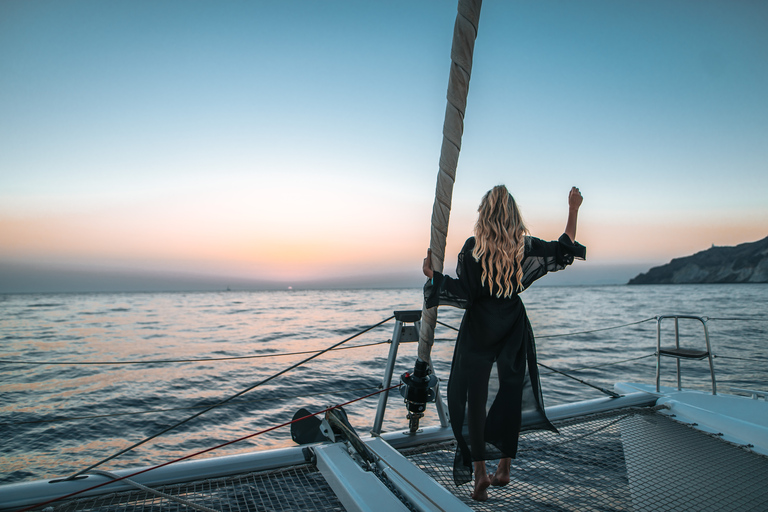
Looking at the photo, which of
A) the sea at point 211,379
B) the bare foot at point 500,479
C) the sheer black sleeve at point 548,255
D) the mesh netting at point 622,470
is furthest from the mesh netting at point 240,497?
the sheer black sleeve at point 548,255

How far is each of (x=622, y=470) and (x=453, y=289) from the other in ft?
5.75

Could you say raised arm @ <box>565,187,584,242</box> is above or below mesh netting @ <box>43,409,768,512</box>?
above

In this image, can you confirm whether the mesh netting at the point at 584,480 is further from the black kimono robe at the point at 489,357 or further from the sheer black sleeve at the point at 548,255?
the sheer black sleeve at the point at 548,255

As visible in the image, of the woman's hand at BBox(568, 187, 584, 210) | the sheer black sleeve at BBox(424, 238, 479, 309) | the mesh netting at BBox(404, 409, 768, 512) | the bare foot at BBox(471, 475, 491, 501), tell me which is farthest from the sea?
the woman's hand at BBox(568, 187, 584, 210)

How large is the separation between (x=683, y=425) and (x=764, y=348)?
36.3 ft

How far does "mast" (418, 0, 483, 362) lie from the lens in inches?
74.0

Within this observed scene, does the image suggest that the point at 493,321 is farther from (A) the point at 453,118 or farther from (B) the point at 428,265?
(A) the point at 453,118

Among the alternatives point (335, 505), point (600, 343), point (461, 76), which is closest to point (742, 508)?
point (335, 505)

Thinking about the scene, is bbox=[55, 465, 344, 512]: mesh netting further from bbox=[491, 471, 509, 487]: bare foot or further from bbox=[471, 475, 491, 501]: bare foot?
bbox=[491, 471, 509, 487]: bare foot

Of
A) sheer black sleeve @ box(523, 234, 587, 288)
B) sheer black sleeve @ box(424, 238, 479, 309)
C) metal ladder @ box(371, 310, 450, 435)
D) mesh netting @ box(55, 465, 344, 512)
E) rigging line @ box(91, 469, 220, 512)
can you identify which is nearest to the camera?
rigging line @ box(91, 469, 220, 512)

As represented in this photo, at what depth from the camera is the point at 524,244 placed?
2.35 metres

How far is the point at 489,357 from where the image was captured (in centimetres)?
233

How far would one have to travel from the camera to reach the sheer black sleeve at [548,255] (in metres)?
2.35

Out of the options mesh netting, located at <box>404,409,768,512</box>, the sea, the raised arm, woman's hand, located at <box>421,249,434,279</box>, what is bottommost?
the sea
